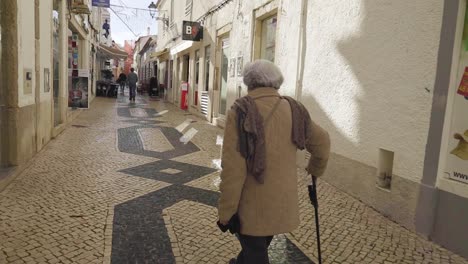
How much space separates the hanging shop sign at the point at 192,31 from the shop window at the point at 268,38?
568cm

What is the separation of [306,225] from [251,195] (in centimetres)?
196

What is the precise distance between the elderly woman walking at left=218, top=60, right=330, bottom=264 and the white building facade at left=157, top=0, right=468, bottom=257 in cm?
194

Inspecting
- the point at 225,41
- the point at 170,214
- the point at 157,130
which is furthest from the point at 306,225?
the point at 225,41

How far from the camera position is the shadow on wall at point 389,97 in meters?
3.89

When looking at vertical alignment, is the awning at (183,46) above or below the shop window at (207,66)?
above

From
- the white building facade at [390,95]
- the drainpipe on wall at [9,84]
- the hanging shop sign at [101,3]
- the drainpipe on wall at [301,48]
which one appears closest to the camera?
the white building facade at [390,95]

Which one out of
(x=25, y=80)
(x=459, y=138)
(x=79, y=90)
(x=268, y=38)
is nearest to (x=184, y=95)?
(x=79, y=90)

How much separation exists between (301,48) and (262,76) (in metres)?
4.51

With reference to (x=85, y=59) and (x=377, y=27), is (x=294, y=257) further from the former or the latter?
(x=85, y=59)

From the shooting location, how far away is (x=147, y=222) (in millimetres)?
3783

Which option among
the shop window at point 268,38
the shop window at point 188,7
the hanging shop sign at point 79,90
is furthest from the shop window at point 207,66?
the shop window at point 268,38

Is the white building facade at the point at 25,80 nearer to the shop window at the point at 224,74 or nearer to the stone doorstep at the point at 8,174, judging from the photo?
the stone doorstep at the point at 8,174

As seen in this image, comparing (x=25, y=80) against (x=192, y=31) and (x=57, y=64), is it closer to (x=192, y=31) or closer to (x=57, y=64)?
(x=57, y=64)

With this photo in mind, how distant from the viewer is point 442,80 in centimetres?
363
